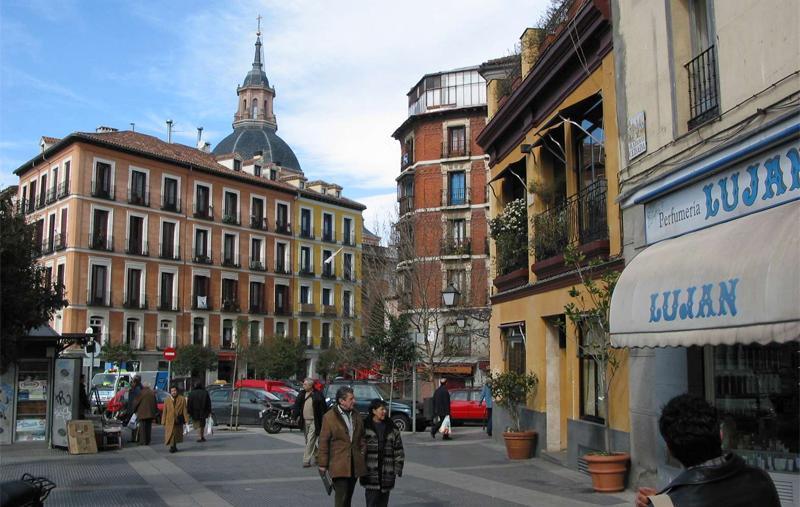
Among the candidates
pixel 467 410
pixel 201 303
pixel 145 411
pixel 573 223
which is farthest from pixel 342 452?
pixel 201 303

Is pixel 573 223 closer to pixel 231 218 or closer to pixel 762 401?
pixel 762 401

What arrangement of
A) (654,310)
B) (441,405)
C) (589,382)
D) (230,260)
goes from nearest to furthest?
(654,310) → (589,382) → (441,405) → (230,260)

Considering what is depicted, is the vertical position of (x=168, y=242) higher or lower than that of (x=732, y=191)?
higher

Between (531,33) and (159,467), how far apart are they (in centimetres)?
1199

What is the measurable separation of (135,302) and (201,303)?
5849 millimetres

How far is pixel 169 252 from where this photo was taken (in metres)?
58.7

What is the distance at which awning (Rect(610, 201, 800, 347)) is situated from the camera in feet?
21.5

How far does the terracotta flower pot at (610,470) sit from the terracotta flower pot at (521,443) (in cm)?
464

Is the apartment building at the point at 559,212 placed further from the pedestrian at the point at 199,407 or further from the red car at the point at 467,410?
the red car at the point at 467,410

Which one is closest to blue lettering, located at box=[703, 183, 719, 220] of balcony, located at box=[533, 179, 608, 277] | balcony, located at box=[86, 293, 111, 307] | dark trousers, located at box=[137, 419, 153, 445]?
balcony, located at box=[533, 179, 608, 277]

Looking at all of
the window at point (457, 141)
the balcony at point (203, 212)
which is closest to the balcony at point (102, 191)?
the balcony at point (203, 212)

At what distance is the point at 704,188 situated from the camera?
30.5ft

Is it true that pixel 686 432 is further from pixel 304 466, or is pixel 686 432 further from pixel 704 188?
pixel 304 466

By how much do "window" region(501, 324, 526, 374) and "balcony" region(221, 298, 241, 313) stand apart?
4532 centimetres
